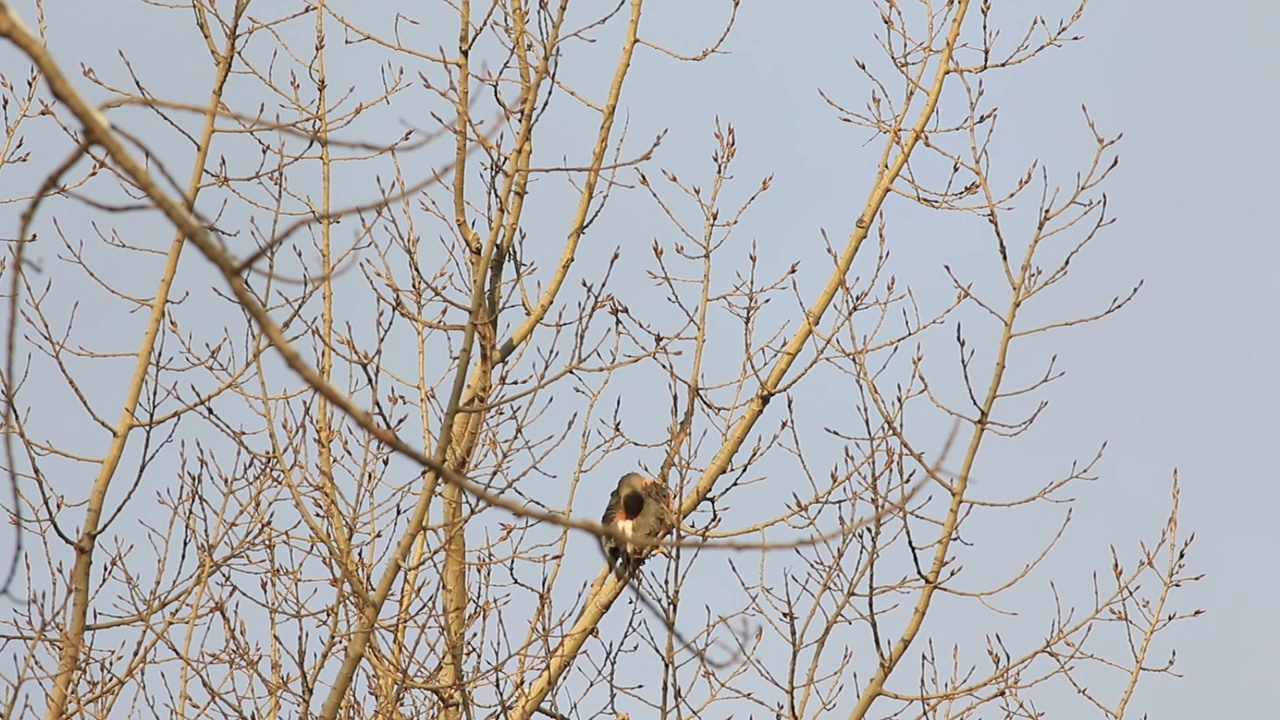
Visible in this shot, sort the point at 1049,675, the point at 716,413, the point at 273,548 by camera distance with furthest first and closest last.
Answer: the point at 716,413 < the point at 273,548 < the point at 1049,675

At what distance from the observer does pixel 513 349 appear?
595 centimetres

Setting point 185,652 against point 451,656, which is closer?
point 451,656

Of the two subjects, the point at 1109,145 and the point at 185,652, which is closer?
the point at 1109,145

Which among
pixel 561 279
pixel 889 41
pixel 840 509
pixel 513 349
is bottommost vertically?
pixel 840 509

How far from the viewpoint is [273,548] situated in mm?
6125

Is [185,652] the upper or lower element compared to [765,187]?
lower

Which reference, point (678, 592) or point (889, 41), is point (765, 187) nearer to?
point (889, 41)

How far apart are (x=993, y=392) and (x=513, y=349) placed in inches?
76.5

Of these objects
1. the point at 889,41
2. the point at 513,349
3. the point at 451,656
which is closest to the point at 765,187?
the point at 889,41

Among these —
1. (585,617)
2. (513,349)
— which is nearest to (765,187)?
(513,349)

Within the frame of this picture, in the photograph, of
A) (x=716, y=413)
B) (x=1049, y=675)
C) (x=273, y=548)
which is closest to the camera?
(x=1049, y=675)

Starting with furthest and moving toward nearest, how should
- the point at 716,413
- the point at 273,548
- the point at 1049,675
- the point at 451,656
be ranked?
the point at 716,413
the point at 273,548
the point at 1049,675
the point at 451,656

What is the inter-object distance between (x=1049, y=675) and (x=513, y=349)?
251 cm

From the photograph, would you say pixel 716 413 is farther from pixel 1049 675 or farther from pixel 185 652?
pixel 185 652
